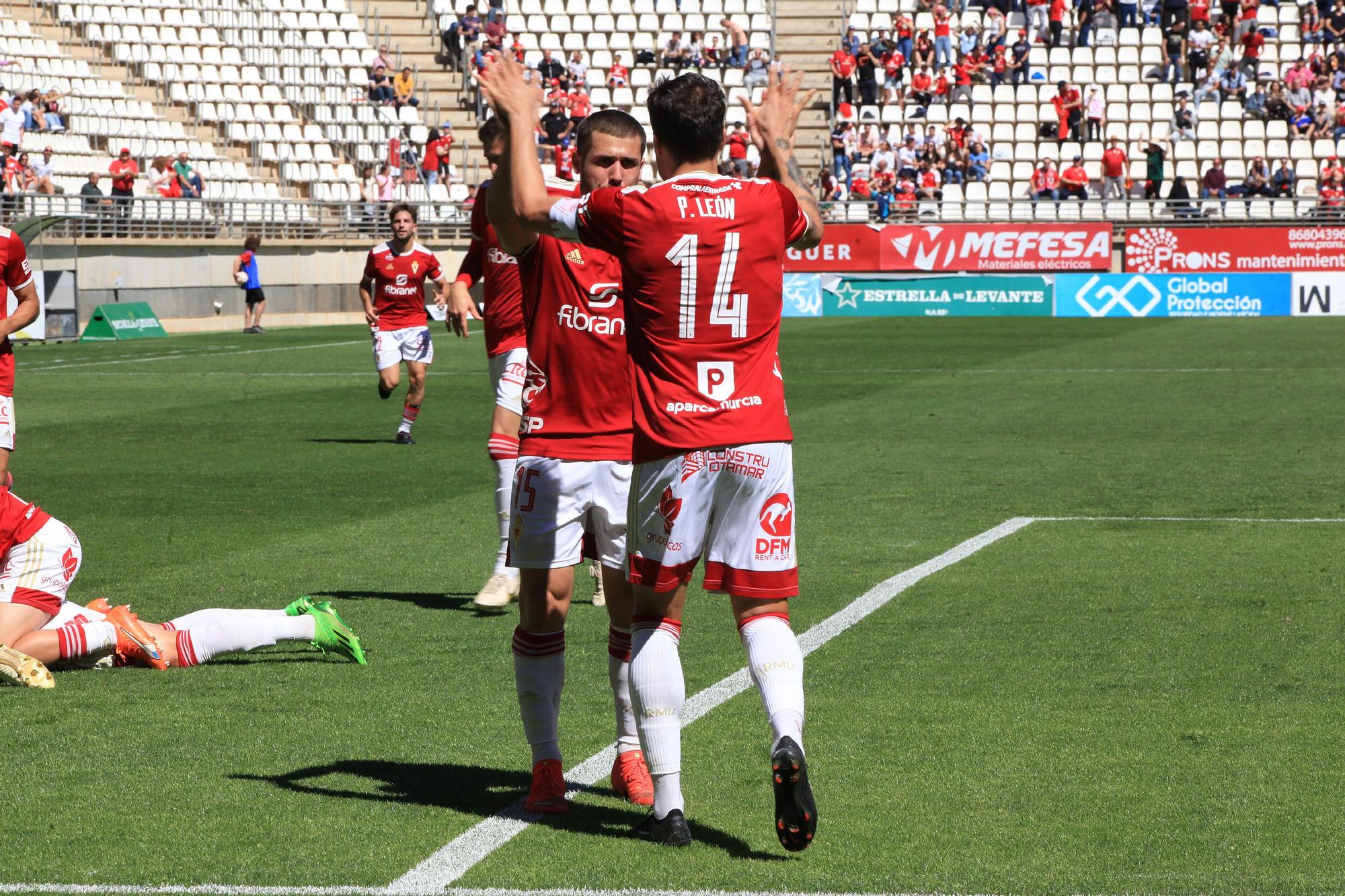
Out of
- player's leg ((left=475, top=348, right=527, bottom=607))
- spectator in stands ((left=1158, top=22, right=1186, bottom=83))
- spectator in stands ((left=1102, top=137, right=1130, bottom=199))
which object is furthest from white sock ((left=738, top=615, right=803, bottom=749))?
spectator in stands ((left=1158, top=22, right=1186, bottom=83))

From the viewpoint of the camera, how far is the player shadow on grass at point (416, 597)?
27.3 feet

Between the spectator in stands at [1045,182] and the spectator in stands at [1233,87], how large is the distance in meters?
5.27

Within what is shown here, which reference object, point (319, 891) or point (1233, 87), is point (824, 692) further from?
point (1233, 87)

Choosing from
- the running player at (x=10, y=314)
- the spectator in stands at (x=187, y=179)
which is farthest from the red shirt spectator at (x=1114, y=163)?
the running player at (x=10, y=314)

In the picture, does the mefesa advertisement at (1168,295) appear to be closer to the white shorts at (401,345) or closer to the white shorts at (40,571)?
the white shorts at (401,345)

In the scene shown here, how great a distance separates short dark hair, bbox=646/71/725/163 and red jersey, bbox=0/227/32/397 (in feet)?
15.8

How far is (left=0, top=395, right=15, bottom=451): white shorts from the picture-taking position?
8203 millimetres

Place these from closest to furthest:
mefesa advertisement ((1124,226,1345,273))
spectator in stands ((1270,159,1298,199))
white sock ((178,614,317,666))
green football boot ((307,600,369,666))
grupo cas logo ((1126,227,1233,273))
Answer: green football boot ((307,600,369,666)) < white sock ((178,614,317,666)) < mefesa advertisement ((1124,226,1345,273)) < grupo cas logo ((1126,227,1233,273)) < spectator in stands ((1270,159,1298,199))

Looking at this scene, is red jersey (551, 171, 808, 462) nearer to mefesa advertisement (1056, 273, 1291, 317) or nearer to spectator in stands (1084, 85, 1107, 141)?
mefesa advertisement (1056, 273, 1291, 317)

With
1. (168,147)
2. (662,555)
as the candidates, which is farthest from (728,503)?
(168,147)

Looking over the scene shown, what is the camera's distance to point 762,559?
4441 mm

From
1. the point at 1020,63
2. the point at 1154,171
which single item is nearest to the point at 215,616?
the point at 1154,171

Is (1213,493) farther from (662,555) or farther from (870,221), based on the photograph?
(870,221)

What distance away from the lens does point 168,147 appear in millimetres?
38406
